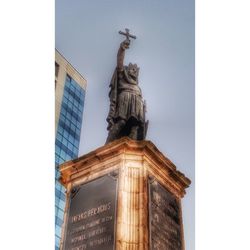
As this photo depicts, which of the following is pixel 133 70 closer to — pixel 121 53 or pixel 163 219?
pixel 121 53

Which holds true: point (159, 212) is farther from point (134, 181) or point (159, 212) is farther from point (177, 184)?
point (177, 184)

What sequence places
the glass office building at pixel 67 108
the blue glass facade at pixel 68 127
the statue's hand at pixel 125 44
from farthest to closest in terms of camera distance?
the glass office building at pixel 67 108 < the blue glass facade at pixel 68 127 < the statue's hand at pixel 125 44

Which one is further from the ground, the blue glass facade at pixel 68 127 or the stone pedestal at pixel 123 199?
the blue glass facade at pixel 68 127

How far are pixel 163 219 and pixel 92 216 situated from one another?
4.55ft

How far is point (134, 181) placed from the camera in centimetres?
861

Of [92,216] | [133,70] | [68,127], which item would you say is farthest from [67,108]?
[92,216]

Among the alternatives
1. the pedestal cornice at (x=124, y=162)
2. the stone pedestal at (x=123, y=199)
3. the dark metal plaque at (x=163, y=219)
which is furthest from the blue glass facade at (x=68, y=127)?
the dark metal plaque at (x=163, y=219)

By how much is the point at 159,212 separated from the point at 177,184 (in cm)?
137

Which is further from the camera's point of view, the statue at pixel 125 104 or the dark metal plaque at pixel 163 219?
the statue at pixel 125 104

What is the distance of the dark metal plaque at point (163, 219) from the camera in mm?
8117

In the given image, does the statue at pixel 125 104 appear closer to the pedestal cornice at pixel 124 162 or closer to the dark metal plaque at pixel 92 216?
the pedestal cornice at pixel 124 162

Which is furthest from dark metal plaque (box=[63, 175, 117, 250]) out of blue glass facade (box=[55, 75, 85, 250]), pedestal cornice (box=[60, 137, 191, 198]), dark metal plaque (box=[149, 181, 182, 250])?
blue glass facade (box=[55, 75, 85, 250])

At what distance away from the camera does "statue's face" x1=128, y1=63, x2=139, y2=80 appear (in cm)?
1112

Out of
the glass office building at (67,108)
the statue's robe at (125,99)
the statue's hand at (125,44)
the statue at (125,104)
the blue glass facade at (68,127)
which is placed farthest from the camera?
the glass office building at (67,108)
